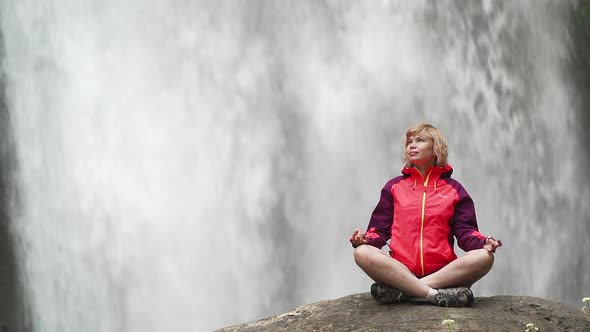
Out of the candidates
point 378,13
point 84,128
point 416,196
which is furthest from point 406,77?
point 416,196

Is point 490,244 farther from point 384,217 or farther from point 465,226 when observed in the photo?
point 384,217

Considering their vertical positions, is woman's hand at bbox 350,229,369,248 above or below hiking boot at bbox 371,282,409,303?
above

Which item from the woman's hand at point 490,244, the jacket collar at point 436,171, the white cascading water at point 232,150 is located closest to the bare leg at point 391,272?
the woman's hand at point 490,244

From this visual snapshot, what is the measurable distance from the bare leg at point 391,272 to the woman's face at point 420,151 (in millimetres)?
549

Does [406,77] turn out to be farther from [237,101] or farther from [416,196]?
[416,196]

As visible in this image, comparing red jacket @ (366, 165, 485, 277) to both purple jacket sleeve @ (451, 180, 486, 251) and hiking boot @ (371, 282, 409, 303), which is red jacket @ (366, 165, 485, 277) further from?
hiking boot @ (371, 282, 409, 303)

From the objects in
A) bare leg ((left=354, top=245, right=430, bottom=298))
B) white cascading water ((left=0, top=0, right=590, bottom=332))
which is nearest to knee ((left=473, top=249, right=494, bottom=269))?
bare leg ((left=354, top=245, right=430, bottom=298))

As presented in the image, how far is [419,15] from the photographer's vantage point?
12.2 meters

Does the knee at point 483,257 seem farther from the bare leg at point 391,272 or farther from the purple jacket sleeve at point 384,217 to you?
the purple jacket sleeve at point 384,217

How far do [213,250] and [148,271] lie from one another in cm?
87

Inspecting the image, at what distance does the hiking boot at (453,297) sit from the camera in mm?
3824

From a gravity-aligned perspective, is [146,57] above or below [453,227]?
above

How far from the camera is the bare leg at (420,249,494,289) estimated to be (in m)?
3.78

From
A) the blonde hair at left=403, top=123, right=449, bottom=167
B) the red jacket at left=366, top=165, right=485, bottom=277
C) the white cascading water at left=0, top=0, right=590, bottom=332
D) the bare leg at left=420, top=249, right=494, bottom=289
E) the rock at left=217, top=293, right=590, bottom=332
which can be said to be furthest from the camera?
the white cascading water at left=0, top=0, right=590, bottom=332
